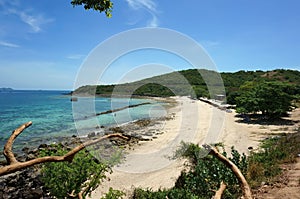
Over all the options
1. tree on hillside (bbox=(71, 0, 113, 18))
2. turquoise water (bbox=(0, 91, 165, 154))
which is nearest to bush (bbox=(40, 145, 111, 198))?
tree on hillside (bbox=(71, 0, 113, 18))

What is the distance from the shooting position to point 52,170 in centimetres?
606

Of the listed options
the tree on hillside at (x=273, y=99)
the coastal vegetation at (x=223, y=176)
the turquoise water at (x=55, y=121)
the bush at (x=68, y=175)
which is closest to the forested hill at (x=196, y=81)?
the turquoise water at (x=55, y=121)

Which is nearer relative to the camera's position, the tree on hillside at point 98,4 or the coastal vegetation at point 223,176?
the tree on hillside at point 98,4

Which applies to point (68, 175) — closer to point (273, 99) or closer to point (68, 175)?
point (68, 175)

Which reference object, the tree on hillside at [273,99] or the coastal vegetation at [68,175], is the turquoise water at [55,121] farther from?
the tree on hillside at [273,99]

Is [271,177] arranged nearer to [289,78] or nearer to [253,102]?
[253,102]

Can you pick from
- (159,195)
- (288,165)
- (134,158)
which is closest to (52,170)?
(159,195)

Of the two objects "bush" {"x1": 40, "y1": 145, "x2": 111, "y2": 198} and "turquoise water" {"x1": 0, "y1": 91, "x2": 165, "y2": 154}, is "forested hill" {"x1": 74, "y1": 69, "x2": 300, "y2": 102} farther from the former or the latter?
"bush" {"x1": 40, "y1": 145, "x2": 111, "y2": 198}

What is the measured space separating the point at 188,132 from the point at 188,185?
1768 cm

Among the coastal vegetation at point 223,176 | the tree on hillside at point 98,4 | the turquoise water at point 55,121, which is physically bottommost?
the turquoise water at point 55,121

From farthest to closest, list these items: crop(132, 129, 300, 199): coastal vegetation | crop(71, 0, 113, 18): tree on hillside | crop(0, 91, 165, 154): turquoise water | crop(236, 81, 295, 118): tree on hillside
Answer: crop(0, 91, 165, 154): turquoise water → crop(236, 81, 295, 118): tree on hillside → crop(132, 129, 300, 199): coastal vegetation → crop(71, 0, 113, 18): tree on hillside

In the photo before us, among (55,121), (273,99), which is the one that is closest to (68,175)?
(273,99)

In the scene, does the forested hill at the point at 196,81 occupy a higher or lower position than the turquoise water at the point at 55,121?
higher

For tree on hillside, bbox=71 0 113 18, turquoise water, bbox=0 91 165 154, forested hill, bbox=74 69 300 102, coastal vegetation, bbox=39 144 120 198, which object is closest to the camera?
tree on hillside, bbox=71 0 113 18
